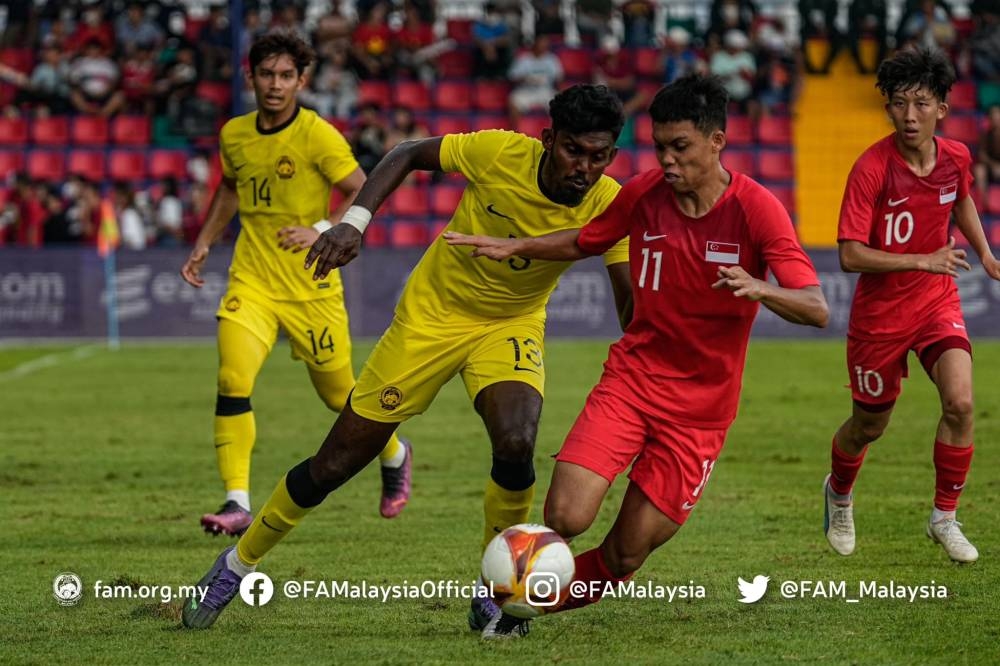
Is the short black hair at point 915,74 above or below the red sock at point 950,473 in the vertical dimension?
above

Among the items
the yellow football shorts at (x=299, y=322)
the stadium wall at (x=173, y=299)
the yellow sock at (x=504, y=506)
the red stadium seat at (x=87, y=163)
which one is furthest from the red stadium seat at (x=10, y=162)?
the yellow sock at (x=504, y=506)

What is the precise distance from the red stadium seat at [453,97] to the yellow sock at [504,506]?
2206cm

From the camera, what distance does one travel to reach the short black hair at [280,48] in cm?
871

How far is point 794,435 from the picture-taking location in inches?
508

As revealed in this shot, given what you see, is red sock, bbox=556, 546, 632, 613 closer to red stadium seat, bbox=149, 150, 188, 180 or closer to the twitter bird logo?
the twitter bird logo

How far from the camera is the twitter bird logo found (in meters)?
6.82

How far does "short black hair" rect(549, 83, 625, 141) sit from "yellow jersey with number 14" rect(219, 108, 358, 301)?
2924 mm

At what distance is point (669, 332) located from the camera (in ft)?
20.0

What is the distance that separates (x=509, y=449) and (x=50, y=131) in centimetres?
2322

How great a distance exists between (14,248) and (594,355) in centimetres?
801

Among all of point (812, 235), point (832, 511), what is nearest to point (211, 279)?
point (812, 235)

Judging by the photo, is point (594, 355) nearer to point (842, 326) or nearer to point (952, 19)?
point (842, 326)

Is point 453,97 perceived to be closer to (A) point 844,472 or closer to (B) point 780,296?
(A) point 844,472

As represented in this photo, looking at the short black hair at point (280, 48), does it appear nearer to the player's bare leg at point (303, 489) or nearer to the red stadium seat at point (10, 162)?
the player's bare leg at point (303, 489)
